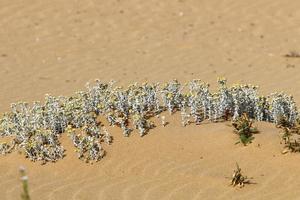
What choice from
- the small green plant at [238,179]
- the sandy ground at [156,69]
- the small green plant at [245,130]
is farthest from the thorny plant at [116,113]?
the small green plant at [238,179]

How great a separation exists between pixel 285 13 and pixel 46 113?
10.00m

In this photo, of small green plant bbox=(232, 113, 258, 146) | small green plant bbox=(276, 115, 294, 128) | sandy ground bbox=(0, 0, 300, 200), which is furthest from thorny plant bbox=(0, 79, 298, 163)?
small green plant bbox=(232, 113, 258, 146)

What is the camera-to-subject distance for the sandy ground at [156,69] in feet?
22.6

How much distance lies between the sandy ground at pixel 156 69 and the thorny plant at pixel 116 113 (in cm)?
17

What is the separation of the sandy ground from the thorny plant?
0.54 feet

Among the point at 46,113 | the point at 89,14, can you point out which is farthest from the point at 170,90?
the point at 89,14

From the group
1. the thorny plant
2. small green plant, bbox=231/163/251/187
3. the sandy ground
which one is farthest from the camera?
the thorny plant

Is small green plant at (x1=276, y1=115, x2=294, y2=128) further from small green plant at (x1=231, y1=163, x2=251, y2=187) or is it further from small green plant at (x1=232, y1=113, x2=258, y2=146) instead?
small green plant at (x1=231, y1=163, x2=251, y2=187)

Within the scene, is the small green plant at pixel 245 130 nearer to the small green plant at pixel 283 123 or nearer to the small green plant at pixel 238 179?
the small green plant at pixel 283 123

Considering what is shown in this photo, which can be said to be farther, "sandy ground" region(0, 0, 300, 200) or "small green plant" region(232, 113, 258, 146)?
"small green plant" region(232, 113, 258, 146)

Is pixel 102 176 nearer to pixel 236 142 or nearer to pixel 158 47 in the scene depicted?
pixel 236 142

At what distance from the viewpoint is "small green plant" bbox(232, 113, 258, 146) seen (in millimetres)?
7398

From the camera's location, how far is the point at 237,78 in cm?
1252

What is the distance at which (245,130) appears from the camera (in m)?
7.43
